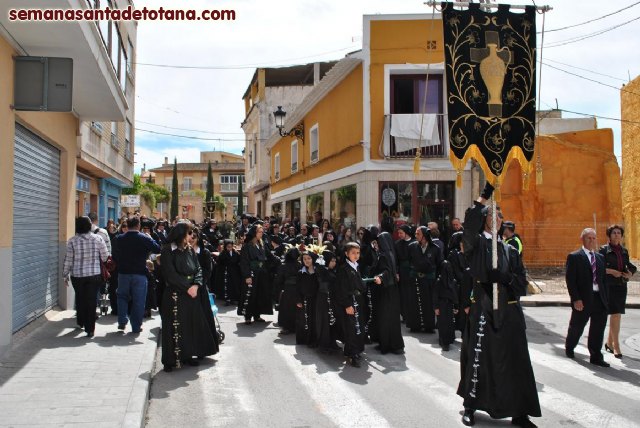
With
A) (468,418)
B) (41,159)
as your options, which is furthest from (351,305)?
(41,159)

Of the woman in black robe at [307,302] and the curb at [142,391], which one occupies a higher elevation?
the woman in black robe at [307,302]

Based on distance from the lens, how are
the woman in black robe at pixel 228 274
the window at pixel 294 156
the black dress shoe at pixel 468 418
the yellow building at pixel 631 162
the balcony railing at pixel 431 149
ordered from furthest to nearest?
the window at pixel 294 156
the yellow building at pixel 631 162
the balcony railing at pixel 431 149
the woman in black robe at pixel 228 274
the black dress shoe at pixel 468 418

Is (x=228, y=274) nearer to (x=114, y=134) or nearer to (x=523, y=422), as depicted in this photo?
(x=114, y=134)

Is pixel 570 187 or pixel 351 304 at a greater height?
pixel 570 187

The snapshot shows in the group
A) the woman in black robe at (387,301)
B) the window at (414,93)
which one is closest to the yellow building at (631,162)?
the window at (414,93)

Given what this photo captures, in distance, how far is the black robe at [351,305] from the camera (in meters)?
7.93

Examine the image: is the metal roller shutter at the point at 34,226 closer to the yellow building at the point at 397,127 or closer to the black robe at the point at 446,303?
the black robe at the point at 446,303

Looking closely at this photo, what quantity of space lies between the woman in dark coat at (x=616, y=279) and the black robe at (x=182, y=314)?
5.49 meters

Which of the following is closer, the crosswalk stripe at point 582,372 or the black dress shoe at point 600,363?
the crosswalk stripe at point 582,372

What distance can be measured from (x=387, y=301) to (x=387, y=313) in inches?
7.8

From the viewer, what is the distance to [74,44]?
7.84 m

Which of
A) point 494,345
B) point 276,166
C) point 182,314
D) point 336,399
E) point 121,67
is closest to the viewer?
point 494,345

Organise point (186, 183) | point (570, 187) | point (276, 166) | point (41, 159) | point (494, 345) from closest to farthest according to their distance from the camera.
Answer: point (494, 345)
point (41, 159)
point (570, 187)
point (276, 166)
point (186, 183)

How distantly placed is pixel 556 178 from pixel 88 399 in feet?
58.2
